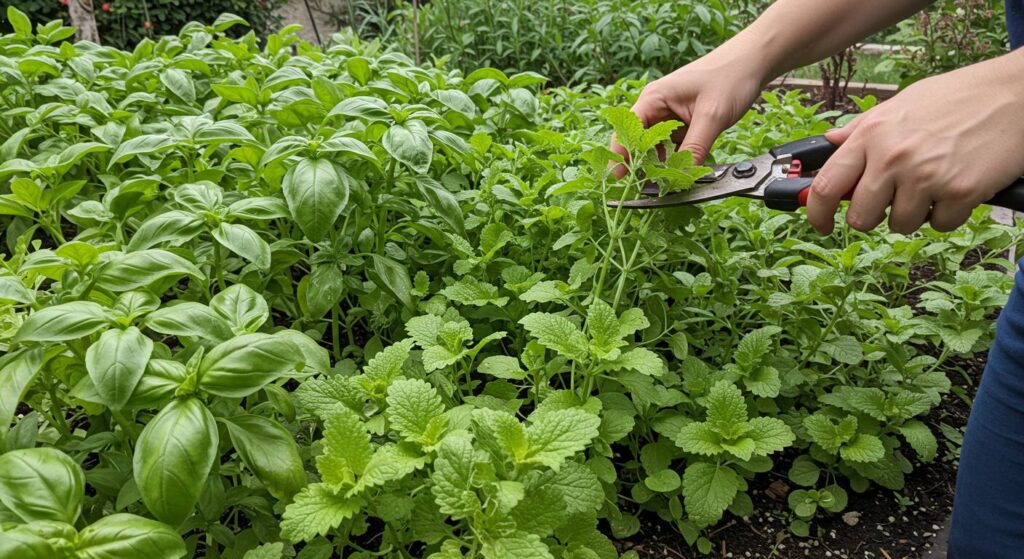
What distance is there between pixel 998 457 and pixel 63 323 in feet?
5.06

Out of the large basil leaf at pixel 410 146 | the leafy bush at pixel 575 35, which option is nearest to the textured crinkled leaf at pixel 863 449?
the large basil leaf at pixel 410 146

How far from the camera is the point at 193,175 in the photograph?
1.84 metres

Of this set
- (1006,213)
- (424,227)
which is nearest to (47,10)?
(424,227)

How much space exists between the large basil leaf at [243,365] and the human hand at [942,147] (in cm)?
95

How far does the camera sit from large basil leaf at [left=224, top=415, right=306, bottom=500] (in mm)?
1114

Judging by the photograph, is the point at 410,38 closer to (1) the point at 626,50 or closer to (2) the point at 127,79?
(1) the point at 626,50

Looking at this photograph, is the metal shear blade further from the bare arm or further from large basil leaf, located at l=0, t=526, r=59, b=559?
large basil leaf, located at l=0, t=526, r=59, b=559

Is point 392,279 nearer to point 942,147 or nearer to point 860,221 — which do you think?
point 860,221

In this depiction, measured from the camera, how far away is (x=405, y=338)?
1802 millimetres

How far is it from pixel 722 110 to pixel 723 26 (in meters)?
3.41

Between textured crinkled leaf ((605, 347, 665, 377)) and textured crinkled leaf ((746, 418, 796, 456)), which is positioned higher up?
textured crinkled leaf ((605, 347, 665, 377))

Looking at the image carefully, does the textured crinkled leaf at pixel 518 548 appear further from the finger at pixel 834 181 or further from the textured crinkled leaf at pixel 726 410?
the finger at pixel 834 181

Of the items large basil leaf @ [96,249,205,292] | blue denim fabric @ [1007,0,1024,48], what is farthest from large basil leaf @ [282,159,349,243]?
blue denim fabric @ [1007,0,1024,48]

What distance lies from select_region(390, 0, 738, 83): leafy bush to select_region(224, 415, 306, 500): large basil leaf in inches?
137
